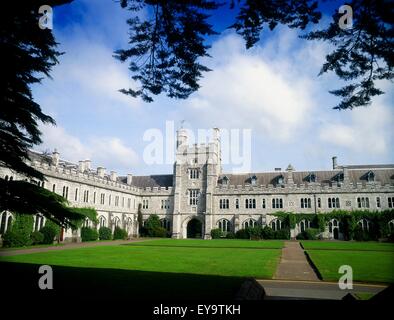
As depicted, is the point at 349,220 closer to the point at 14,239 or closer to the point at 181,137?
the point at 181,137

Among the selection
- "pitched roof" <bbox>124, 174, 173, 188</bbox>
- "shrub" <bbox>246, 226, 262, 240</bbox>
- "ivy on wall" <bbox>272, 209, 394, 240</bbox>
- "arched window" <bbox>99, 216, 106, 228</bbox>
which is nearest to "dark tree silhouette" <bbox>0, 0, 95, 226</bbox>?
"arched window" <bbox>99, 216, 106, 228</bbox>

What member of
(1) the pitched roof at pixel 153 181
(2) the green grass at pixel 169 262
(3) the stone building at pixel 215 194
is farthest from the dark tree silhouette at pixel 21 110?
(1) the pitched roof at pixel 153 181

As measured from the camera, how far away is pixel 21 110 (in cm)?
355

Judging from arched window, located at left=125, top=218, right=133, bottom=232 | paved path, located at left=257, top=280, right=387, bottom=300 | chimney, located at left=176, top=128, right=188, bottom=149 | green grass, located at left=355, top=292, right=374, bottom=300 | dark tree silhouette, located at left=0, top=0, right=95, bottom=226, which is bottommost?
paved path, located at left=257, top=280, right=387, bottom=300

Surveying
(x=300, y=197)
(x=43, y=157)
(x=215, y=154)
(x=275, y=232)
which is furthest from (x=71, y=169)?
(x=43, y=157)

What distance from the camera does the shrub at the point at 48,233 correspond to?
26891mm

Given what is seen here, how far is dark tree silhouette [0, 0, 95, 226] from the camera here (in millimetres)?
3412

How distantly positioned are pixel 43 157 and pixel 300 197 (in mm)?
40202

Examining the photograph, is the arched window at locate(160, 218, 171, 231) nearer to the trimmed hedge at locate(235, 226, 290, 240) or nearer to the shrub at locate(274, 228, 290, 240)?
the trimmed hedge at locate(235, 226, 290, 240)

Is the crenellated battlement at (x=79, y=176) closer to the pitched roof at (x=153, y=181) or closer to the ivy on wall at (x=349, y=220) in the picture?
the pitched roof at (x=153, y=181)

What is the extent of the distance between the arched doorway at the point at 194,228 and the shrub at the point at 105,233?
13119 millimetres

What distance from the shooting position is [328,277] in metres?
11.0

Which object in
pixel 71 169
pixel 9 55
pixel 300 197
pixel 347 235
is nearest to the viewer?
pixel 9 55
